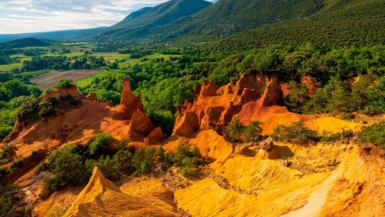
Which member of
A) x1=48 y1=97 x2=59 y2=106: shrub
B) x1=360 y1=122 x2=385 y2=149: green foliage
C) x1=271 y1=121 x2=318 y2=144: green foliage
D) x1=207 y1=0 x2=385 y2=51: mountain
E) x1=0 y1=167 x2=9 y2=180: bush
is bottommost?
x1=0 y1=167 x2=9 y2=180: bush

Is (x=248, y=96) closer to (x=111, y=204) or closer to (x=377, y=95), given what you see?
(x=377, y=95)

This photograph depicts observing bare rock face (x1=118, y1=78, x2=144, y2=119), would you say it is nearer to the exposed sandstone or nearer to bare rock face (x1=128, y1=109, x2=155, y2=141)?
the exposed sandstone

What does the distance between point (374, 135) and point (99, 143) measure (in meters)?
27.9

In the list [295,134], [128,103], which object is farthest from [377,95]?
[128,103]

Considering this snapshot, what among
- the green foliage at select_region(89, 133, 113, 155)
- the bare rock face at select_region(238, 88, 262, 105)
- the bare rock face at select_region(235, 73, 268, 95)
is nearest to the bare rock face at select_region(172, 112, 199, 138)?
the bare rock face at select_region(238, 88, 262, 105)

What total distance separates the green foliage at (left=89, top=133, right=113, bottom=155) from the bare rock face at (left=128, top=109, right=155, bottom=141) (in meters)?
2.97

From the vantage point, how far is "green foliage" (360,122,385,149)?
14.3m

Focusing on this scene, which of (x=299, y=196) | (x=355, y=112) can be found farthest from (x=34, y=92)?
(x=355, y=112)

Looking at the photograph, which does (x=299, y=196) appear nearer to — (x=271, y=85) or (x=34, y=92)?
(x=271, y=85)

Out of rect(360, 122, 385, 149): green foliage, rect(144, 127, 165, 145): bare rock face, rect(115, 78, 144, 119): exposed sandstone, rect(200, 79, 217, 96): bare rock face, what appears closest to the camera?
rect(360, 122, 385, 149): green foliage

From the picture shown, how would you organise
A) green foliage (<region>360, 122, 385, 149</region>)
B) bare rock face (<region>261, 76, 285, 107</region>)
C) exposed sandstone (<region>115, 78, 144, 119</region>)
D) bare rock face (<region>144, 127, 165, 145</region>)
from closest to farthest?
green foliage (<region>360, 122, 385, 149</region>) < bare rock face (<region>144, 127, 165, 145</region>) < bare rock face (<region>261, 76, 285, 107</region>) < exposed sandstone (<region>115, 78, 144, 119</region>)

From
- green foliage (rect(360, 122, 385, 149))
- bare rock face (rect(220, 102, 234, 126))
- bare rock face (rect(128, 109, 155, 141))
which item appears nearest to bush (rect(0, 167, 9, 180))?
bare rock face (rect(128, 109, 155, 141))

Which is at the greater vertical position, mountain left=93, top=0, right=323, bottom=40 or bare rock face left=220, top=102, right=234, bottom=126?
mountain left=93, top=0, right=323, bottom=40

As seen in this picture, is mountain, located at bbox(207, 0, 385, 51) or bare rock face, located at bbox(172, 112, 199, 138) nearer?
A: bare rock face, located at bbox(172, 112, 199, 138)
